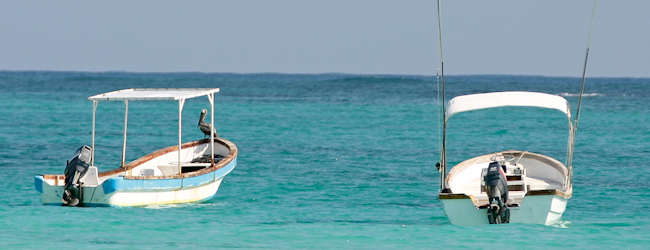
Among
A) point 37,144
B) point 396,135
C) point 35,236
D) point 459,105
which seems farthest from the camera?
point 396,135

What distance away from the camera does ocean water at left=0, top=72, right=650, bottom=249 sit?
13227mm

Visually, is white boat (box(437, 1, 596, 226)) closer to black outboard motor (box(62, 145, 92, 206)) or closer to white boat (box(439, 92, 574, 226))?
white boat (box(439, 92, 574, 226))

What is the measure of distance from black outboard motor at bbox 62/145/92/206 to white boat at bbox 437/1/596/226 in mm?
6963

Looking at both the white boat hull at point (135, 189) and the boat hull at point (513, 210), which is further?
the white boat hull at point (135, 189)

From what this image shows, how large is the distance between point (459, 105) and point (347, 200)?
4666mm

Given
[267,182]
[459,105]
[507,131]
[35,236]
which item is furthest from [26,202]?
[507,131]

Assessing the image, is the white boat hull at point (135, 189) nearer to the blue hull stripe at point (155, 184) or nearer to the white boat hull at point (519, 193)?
the blue hull stripe at point (155, 184)

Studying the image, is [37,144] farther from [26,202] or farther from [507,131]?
[507,131]

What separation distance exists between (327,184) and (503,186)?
7401 mm

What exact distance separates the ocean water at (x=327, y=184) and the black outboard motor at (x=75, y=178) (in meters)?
0.22

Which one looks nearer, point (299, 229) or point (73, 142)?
point (299, 229)

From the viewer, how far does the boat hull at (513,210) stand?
43.2 ft

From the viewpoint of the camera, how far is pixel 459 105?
14.2 meters

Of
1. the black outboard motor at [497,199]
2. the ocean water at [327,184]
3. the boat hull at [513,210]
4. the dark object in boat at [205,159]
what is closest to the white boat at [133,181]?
the ocean water at [327,184]
